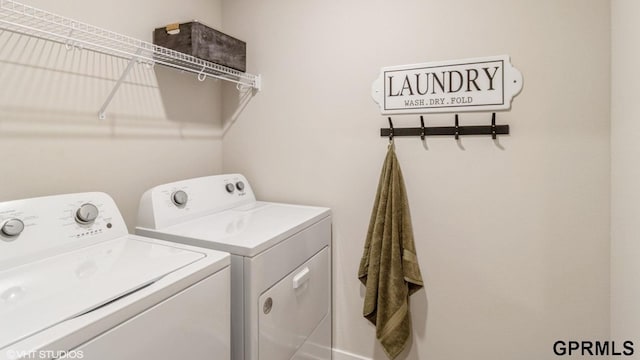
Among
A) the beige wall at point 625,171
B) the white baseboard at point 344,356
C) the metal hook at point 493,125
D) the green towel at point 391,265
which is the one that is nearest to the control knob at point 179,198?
the green towel at point 391,265

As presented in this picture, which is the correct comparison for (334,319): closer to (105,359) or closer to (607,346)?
(607,346)

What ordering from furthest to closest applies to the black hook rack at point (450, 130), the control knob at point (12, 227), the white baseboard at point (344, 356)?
the white baseboard at point (344, 356) → the black hook rack at point (450, 130) → the control knob at point (12, 227)

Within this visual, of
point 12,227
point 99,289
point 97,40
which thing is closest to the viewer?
point 99,289

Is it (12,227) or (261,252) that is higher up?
(12,227)

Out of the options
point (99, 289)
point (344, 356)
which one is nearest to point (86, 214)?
point (99, 289)

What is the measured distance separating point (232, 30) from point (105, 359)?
182cm

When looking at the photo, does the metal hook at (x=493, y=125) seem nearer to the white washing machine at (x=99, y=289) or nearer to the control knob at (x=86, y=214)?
the white washing machine at (x=99, y=289)

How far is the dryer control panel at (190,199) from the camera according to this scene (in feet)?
4.42

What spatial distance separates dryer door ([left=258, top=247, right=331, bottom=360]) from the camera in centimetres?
118

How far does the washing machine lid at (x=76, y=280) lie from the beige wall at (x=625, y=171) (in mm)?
1373

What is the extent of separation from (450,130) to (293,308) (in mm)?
1025

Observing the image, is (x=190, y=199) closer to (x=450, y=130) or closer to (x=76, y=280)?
(x=76, y=280)

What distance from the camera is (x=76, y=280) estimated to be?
0.84m

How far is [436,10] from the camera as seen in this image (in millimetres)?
1515
